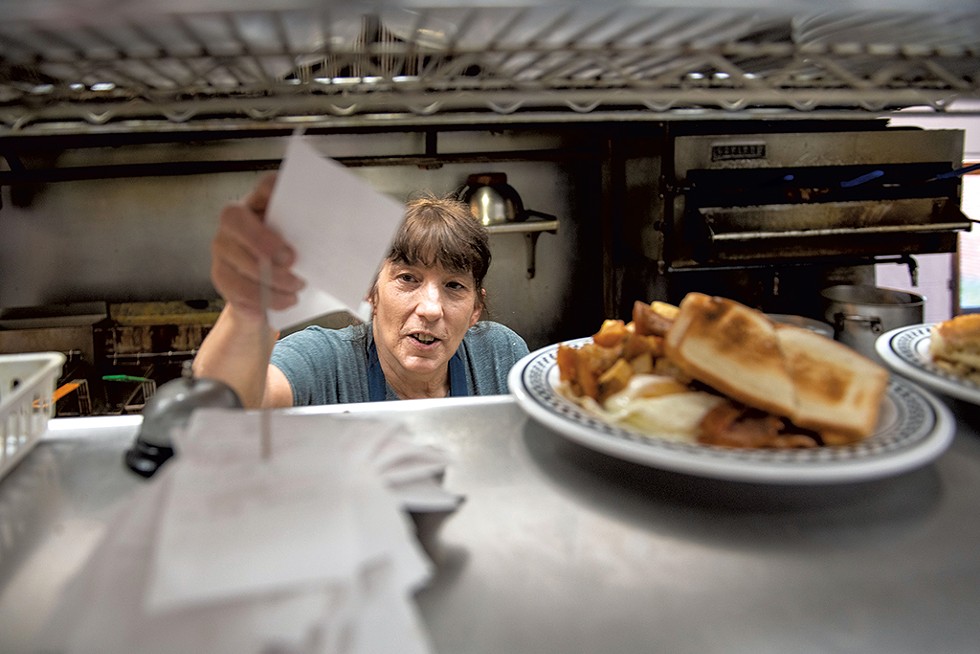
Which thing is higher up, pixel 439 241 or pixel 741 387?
pixel 439 241

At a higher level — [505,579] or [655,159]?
[655,159]

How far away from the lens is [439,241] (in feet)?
6.70

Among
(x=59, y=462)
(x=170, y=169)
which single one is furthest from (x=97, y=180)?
(x=59, y=462)

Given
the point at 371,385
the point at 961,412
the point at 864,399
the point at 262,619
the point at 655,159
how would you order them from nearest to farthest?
1. the point at 262,619
2. the point at 864,399
3. the point at 961,412
4. the point at 371,385
5. the point at 655,159

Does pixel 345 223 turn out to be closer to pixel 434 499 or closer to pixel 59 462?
pixel 434 499

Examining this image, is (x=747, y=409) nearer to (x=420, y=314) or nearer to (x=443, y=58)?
(x=443, y=58)

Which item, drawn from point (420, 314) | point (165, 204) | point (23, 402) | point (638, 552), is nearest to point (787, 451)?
point (638, 552)

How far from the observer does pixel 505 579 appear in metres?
0.64

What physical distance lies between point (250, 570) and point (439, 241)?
5.27ft

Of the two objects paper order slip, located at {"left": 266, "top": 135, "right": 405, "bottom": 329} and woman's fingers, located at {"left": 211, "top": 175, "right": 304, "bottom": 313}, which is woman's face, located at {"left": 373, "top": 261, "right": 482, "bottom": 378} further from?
paper order slip, located at {"left": 266, "top": 135, "right": 405, "bottom": 329}

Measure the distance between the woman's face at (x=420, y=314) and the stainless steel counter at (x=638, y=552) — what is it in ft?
3.61

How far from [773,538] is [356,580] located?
44 centimetres

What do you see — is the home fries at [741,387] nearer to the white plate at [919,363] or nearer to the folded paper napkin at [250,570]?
the white plate at [919,363]

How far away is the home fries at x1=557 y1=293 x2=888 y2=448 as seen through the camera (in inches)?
30.8
